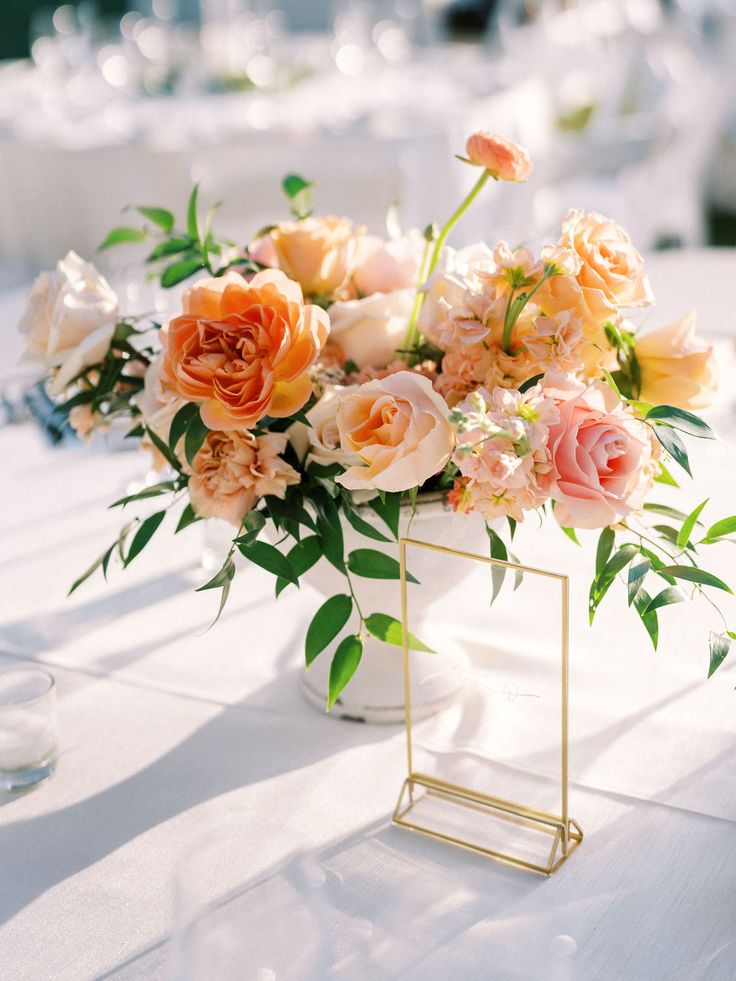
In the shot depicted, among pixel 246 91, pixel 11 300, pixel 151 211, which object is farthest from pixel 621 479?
pixel 246 91

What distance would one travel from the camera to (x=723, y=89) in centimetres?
462

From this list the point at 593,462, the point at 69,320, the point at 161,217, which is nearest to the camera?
the point at 593,462

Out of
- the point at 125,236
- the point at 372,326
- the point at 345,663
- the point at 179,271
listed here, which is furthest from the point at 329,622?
the point at 125,236

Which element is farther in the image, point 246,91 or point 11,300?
point 246,91

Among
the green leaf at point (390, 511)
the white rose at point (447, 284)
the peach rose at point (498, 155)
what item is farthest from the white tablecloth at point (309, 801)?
the peach rose at point (498, 155)

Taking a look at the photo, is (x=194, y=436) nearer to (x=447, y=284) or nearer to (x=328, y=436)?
(x=328, y=436)

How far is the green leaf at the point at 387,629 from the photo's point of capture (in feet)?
2.85

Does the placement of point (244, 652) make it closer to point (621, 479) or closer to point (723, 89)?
point (621, 479)

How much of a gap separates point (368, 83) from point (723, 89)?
6.08 ft

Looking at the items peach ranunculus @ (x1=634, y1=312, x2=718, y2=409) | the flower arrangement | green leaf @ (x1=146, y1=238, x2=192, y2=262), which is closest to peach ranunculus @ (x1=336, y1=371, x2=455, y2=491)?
the flower arrangement

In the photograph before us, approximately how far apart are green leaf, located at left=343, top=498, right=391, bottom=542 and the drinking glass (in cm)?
30

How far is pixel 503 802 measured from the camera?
84 centimetres

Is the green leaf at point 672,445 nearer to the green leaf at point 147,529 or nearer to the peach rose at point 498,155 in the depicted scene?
the peach rose at point 498,155

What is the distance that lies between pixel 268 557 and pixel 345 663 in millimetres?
105
